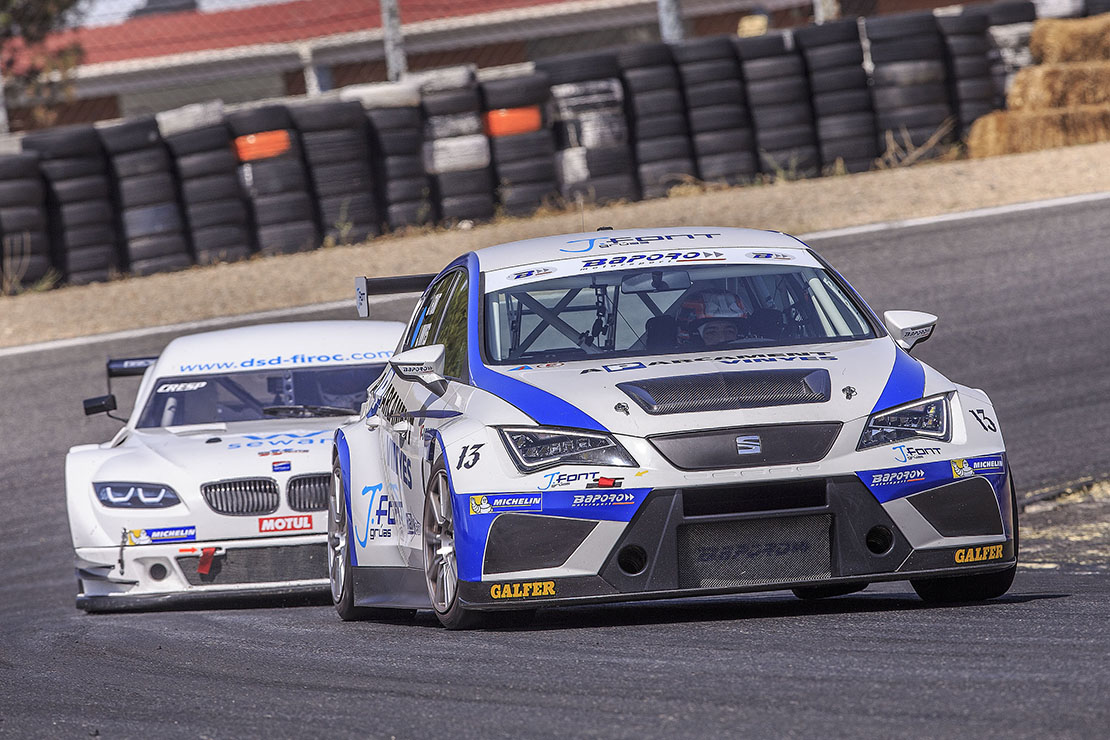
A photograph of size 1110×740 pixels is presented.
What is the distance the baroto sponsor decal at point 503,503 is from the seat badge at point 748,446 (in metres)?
0.69

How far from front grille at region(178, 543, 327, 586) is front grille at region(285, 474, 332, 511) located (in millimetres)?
230

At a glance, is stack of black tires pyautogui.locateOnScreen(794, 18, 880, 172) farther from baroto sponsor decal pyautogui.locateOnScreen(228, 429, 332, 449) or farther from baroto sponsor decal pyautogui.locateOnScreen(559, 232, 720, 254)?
baroto sponsor decal pyautogui.locateOnScreen(559, 232, 720, 254)

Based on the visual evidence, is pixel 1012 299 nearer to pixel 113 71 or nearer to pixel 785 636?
pixel 785 636

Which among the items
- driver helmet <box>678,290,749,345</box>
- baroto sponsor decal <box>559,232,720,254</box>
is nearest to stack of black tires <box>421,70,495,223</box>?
baroto sponsor decal <box>559,232,720,254</box>

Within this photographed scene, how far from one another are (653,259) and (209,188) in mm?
10771

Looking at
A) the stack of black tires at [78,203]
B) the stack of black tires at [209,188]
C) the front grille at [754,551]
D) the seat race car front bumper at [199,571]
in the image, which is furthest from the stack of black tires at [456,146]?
the front grille at [754,551]

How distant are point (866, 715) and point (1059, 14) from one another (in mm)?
16400

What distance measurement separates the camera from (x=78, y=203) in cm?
1706

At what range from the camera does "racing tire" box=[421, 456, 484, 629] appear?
6258mm

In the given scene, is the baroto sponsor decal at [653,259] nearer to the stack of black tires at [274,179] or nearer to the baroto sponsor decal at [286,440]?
the baroto sponsor decal at [286,440]

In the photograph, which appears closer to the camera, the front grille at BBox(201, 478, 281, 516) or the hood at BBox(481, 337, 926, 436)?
the hood at BBox(481, 337, 926, 436)

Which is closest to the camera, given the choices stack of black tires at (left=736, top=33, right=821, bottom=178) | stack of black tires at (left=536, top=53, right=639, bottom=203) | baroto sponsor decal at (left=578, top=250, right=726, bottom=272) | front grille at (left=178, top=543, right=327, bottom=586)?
baroto sponsor decal at (left=578, top=250, right=726, bottom=272)

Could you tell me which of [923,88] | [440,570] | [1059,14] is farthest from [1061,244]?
[440,570]

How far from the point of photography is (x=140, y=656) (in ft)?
22.6
